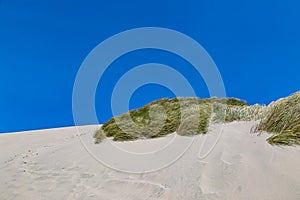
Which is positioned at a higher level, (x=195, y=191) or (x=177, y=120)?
(x=177, y=120)

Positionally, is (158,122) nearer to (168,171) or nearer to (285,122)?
(168,171)

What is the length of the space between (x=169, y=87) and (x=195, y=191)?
546 centimetres

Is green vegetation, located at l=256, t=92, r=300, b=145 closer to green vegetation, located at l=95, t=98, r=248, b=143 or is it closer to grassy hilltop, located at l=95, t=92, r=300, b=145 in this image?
grassy hilltop, located at l=95, t=92, r=300, b=145

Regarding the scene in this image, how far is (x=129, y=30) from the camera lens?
30.6 feet

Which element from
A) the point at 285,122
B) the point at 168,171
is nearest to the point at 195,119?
the point at 285,122

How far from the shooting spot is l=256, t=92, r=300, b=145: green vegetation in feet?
16.2

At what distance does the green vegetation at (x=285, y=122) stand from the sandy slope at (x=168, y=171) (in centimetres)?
21

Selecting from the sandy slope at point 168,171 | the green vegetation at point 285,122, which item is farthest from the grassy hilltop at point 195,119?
the sandy slope at point 168,171

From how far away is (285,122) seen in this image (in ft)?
18.3

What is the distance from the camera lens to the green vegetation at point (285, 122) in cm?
495

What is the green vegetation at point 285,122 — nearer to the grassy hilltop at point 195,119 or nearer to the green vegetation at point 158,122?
the grassy hilltop at point 195,119

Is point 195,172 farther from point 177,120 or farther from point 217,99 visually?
point 217,99

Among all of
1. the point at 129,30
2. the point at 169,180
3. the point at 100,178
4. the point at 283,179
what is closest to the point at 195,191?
the point at 169,180

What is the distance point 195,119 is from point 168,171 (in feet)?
9.49
